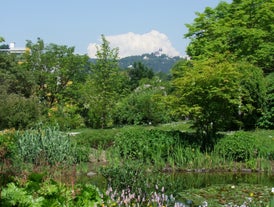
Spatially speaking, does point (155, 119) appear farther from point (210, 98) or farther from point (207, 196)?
point (207, 196)

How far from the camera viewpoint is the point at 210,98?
11.7 metres

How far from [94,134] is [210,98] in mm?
4032

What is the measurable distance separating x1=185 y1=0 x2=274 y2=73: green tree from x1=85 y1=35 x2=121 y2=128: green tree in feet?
16.3

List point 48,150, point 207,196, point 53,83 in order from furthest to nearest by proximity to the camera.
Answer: point 53,83, point 48,150, point 207,196

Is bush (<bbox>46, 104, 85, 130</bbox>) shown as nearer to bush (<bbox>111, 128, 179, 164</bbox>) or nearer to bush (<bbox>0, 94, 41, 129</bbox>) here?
bush (<bbox>0, 94, 41, 129</bbox>)

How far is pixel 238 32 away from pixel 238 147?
14.1 meters

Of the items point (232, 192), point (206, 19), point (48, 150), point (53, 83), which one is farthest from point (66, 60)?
point (232, 192)

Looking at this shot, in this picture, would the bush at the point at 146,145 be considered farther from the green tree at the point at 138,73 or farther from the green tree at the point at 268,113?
the green tree at the point at 138,73

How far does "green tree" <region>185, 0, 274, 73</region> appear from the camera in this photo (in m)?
24.0

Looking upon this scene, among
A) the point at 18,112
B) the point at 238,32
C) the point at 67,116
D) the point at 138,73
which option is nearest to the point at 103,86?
the point at 67,116

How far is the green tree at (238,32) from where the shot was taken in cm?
2398

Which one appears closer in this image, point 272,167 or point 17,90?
point 272,167

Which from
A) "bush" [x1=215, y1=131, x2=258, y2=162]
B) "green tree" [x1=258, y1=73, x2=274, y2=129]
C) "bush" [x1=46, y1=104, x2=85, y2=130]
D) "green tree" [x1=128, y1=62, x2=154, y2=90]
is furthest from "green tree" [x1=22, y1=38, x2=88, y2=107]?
"green tree" [x1=128, y1=62, x2=154, y2=90]

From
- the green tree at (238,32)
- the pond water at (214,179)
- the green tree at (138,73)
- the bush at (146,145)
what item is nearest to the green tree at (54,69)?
the green tree at (238,32)
